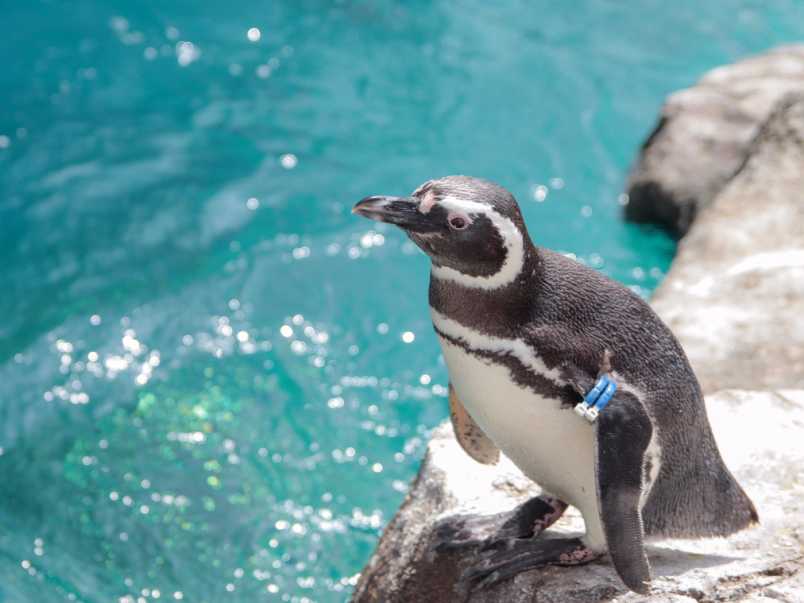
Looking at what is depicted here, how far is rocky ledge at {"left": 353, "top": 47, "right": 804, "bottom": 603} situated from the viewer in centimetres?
238

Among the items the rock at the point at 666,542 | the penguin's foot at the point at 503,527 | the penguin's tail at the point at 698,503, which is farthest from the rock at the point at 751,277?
the penguin's foot at the point at 503,527

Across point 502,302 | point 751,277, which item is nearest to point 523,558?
point 502,302

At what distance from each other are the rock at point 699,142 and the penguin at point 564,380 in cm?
356

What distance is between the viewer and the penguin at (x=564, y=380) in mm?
2182

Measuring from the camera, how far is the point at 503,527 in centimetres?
259

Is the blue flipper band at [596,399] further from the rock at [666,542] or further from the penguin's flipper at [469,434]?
the penguin's flipper at [469,434]

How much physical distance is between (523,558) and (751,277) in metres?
2.13

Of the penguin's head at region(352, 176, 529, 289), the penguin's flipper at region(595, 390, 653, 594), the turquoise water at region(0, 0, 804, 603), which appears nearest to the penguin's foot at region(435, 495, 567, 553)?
the penguin's flipper at region(595, 390, 653, 594)

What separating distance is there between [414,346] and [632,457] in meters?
3.02

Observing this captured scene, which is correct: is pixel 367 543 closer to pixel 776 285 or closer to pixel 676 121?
pixel 776 285

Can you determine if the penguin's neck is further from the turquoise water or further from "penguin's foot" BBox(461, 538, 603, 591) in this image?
the turquoise water

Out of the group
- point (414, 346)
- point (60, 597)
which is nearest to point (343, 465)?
point (414, 346)

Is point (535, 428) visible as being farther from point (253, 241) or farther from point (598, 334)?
point (253, 241)

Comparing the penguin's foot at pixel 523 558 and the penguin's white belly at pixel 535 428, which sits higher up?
the penguin's white belly at pixel 535 428
